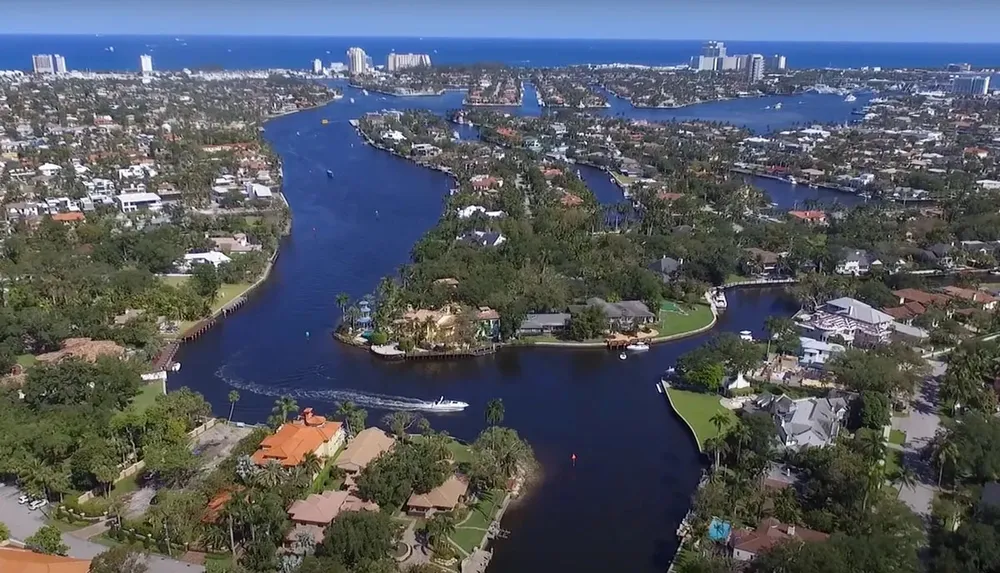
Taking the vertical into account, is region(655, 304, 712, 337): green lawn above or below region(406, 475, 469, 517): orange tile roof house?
above

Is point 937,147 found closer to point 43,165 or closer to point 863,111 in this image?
point 863,111

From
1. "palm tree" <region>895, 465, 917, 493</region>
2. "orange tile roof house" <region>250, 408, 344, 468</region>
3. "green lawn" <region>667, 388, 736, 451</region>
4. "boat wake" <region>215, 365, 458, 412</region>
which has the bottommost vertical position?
"boat wake" <region>215, 365, 458, 412</region>

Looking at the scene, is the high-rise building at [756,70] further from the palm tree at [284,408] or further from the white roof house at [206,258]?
the palm tree at [284,408]

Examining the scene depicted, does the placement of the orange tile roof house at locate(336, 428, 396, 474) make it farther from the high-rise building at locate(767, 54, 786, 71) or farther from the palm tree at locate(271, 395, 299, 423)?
the high-rise building at locate(767, 54, 786, 71)

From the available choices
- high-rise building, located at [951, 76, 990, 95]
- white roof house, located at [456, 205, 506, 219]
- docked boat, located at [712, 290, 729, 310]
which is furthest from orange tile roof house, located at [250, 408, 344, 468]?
high-rise building, located at [951, 76, 990, 95]

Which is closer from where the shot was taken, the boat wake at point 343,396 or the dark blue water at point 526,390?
the dark blue water at point 526,390

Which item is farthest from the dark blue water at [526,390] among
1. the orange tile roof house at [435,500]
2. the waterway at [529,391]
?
the orange tile roof house at [435,500]
